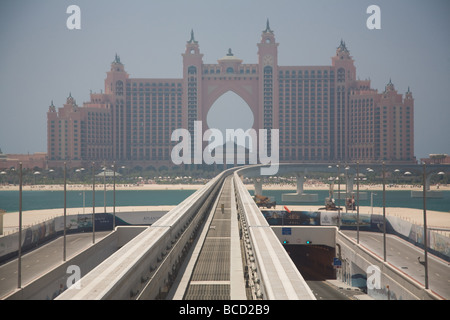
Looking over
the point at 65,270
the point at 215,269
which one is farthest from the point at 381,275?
the point at 65,270

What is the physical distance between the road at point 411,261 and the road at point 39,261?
33.9 metres

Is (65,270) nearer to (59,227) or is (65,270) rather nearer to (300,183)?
(59,227)

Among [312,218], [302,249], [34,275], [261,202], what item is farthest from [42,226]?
[261,202]

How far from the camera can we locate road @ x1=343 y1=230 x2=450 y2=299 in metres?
43.4

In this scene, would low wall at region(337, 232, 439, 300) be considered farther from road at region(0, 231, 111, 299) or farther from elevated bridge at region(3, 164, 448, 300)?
road at region(0, 231, 111, 299)

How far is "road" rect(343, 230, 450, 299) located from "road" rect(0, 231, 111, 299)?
3386cm

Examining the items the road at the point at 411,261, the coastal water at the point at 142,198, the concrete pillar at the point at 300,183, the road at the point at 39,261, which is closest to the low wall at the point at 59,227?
the road at the point at 39,261

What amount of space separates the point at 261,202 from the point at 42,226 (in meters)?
50.4

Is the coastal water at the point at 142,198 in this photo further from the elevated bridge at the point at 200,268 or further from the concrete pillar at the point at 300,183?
the elevated bridge at the point at 200,268

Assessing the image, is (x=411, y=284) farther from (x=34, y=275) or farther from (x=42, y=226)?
(x=42, y=226)

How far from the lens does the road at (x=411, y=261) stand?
143ft

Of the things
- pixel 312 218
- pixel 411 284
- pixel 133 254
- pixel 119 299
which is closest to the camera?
pixel 119 299
